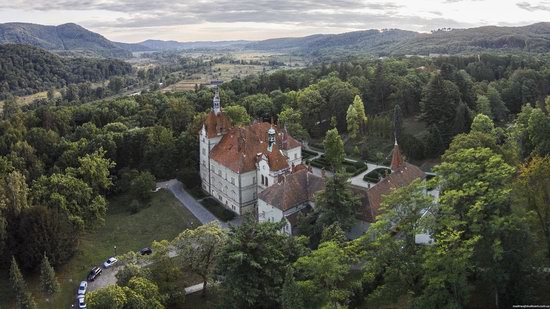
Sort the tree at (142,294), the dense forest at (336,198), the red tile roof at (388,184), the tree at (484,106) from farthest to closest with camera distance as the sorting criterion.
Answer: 1. the tree at (484,106)
2. the red tile roof at (388,184)
3. the tree at (142,294)
4. the dense forest at (336,198)

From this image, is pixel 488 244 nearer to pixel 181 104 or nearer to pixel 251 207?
pixel 251 207

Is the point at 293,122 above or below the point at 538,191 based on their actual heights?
below

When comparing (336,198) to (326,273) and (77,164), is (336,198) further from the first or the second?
(77,164)

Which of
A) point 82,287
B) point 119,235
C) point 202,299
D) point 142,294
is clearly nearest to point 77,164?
point 119,235

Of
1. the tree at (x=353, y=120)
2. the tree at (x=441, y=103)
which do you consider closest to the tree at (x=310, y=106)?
the tree at (x=353, y=120)

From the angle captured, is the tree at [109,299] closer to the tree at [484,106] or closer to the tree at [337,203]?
the tree at [337,203]
